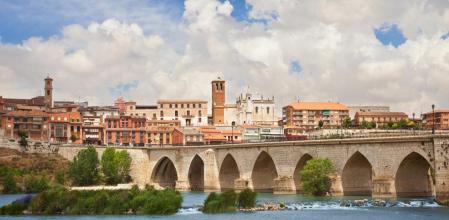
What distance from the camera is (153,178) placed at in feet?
333

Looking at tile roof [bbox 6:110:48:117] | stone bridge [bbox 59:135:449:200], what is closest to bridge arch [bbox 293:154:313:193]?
stone bridge [bbox 59:135:449:200]

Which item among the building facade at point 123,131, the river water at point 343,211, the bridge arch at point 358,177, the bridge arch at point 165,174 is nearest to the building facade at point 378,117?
the building facade at point 123,131

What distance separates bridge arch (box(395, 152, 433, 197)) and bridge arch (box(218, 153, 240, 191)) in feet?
96.2

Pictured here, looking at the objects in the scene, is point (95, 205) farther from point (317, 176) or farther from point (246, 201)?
point (317, 176)

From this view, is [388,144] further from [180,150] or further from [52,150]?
[52,150]

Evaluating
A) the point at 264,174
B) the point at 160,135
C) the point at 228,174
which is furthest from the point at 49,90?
the point at 264,174

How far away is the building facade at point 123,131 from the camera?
420 feet

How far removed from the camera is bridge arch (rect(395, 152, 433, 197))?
60875 mm

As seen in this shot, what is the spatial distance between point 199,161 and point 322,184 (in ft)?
101

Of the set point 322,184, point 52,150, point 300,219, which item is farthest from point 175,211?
point 52,150

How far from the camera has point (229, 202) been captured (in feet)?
180

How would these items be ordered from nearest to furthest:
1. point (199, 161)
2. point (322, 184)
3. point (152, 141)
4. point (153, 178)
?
point (322, 184) → point (199, 161) → point (153, 178) → point (152, 141)

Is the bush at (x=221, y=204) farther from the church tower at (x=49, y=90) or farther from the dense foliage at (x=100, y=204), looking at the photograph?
the church tower at (x=49, y=90)

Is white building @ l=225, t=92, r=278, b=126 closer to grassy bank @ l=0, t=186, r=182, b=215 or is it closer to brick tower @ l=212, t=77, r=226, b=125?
brick tower @ l=212, t=77, r=226, b=125
